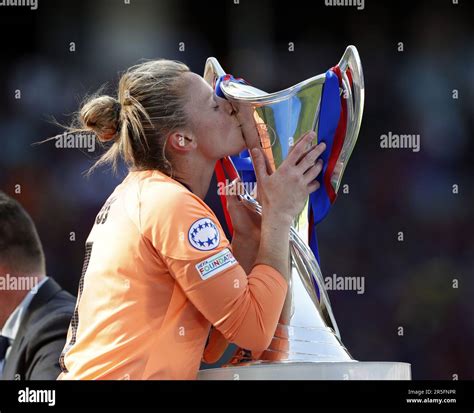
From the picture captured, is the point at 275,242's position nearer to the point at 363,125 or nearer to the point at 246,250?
the point at 246,250

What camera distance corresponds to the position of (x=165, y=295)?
163cm

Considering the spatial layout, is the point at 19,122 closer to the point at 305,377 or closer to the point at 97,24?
the point at 97,24

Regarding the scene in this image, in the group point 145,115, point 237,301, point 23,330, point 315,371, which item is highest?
point 145,115

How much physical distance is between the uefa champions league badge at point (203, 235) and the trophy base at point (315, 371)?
0.77ft

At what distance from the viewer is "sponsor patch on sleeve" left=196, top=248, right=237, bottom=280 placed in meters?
1.58

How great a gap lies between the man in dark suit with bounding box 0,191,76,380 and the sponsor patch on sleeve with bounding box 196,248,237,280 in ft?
2.71

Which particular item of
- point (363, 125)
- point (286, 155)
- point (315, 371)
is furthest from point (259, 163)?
point (363, 125)

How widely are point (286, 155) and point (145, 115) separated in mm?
290

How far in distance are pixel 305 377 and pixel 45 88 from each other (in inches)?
101

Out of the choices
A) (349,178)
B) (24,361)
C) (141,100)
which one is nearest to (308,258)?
(141,100)

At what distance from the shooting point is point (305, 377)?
1610mm

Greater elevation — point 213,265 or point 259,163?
point 259,163

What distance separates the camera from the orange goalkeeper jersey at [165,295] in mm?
1589

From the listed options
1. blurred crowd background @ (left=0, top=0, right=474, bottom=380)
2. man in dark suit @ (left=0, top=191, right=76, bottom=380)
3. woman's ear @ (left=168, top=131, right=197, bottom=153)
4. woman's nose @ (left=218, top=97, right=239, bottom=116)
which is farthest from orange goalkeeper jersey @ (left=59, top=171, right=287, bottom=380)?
blurred crowd background @ (left=0, top=0, right=474, bottom=380)
